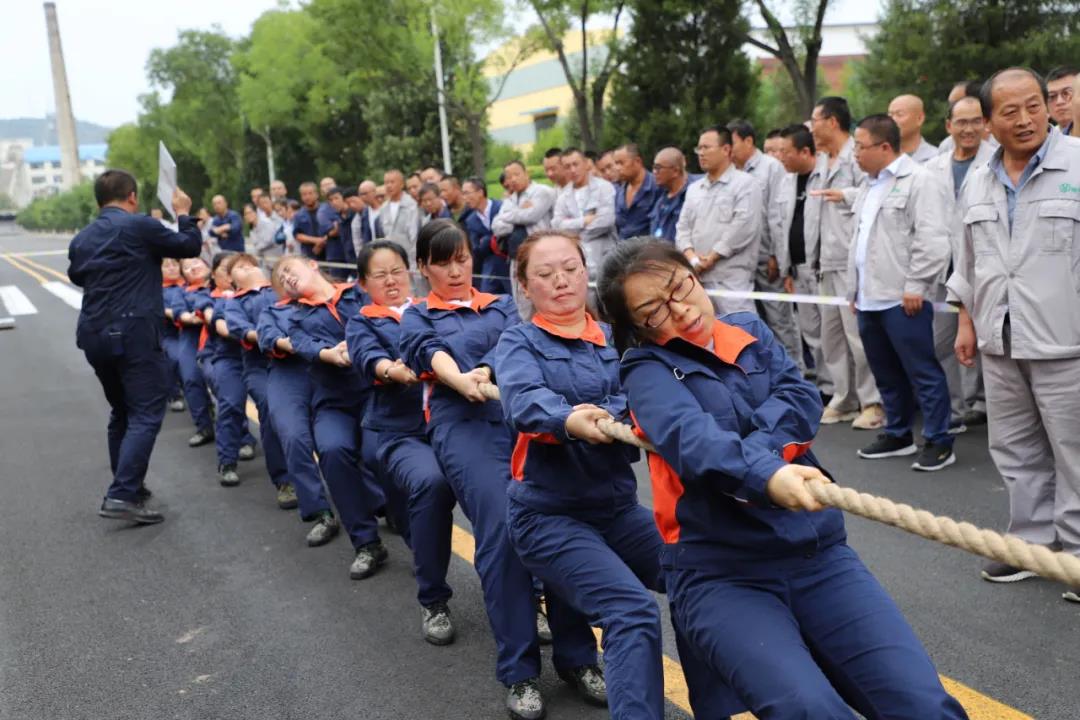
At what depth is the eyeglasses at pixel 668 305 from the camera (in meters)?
2.73

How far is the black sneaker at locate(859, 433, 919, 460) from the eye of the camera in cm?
653

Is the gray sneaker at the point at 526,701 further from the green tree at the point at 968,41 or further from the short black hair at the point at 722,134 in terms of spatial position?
the green tree at the point at 968,41

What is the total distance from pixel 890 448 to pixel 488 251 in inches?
243

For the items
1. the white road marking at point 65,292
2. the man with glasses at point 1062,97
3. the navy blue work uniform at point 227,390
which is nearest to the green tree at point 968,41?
the man with glasses at point 1062,97

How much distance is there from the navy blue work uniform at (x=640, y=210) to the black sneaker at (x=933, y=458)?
13.3 ft

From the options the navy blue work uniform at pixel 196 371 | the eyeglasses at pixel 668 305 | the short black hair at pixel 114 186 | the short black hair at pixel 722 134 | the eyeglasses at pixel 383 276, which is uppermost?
the short black hair at pixel 722 134

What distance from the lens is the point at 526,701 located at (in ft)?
11.7

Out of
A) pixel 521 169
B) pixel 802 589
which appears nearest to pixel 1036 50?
pixel 521 169

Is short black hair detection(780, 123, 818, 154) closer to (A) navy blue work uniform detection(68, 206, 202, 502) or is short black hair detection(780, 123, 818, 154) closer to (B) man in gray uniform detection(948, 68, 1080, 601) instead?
(B) man in gray uniform detection(948, 68, 1080, 601)

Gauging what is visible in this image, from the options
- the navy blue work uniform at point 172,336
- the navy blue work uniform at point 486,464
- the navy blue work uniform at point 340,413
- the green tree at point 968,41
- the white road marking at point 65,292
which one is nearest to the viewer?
the navy blue work uniform at point 486,464

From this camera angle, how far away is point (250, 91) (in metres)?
42.0

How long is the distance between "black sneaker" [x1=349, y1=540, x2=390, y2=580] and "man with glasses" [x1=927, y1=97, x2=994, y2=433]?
3.48 meters

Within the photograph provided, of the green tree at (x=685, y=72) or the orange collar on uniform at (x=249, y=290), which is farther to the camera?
the green tree at (x=685, y=72)

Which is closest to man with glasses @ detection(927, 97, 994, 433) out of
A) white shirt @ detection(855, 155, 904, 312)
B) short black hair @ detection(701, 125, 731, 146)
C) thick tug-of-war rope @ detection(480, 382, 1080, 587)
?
white shirt @ detection(855, 155, 904, 312)
